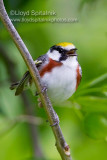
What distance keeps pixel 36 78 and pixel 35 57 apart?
0.96 m

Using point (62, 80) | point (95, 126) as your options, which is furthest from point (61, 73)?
point (95, 126)

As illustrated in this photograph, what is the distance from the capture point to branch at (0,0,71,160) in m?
1.09

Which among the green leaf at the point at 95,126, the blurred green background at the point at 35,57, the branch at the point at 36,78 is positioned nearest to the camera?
the branch at the point at 36,78

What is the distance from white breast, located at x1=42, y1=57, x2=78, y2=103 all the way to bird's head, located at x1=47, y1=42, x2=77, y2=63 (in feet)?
0.06

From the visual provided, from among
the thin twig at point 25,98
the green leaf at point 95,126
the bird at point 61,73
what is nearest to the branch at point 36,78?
the green leaf at point 95,126

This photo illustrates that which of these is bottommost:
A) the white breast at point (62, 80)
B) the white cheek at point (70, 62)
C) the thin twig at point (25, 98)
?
the thin twig at point (25, 98)

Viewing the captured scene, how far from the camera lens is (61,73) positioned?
1.75 meters

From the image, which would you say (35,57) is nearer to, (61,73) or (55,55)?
(55,55)

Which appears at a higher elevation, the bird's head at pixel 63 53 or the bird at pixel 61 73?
the bird's head at pixel 63 53

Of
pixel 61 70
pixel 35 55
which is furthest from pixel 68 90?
pixel 35 55

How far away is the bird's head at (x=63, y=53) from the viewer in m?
1.73

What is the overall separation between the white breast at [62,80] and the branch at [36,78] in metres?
0.48

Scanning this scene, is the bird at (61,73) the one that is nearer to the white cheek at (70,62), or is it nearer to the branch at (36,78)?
the white cheek at (70,62)

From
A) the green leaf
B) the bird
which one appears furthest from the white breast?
the green leaf
